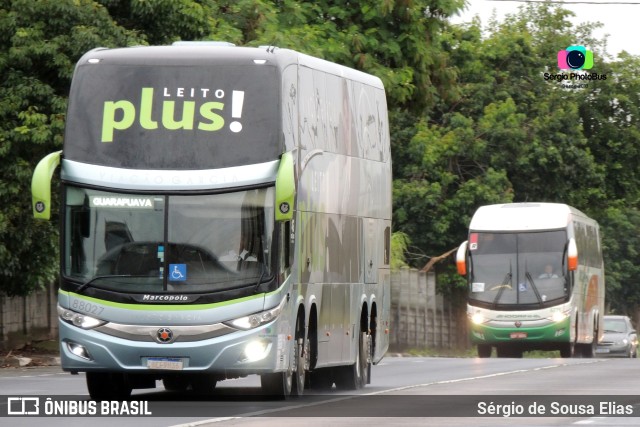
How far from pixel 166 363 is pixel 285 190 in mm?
2092

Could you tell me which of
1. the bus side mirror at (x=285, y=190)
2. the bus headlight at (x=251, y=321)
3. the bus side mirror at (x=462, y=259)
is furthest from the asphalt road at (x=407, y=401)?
the bus side mirror at (x=462, y=259)

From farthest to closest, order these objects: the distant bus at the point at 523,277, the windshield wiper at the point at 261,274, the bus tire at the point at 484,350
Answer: the bus tire at the point at 484,350
the distant bus at the point at 523,277
the windshield wiper at the point at 261,274

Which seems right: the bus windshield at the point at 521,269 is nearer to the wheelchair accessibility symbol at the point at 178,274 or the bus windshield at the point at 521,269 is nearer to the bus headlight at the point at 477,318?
the bus headlight at the point at 477,318

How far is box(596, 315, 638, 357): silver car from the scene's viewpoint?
58.2 meters

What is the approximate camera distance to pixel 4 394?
69.6 feet

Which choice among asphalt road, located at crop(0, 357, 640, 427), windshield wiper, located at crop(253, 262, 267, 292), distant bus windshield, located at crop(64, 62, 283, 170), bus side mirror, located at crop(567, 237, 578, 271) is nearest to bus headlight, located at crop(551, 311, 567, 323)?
bus side mirror, located at crop(567, 237, 578, 271)

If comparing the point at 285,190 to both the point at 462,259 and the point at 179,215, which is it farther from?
the point at 462,259

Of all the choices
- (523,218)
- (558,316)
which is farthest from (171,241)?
(523,218)

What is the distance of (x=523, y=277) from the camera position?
46.2 meters

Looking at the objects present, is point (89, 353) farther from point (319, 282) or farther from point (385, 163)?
point (385, 163)

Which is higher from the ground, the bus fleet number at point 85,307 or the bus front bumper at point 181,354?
the bus fleet number at point 85,307

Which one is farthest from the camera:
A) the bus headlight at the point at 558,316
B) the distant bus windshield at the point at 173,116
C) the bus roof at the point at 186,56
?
the bus headlight at the point at 558,316

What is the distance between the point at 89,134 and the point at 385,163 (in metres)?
7.02

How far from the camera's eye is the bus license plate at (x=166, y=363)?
18391mm
